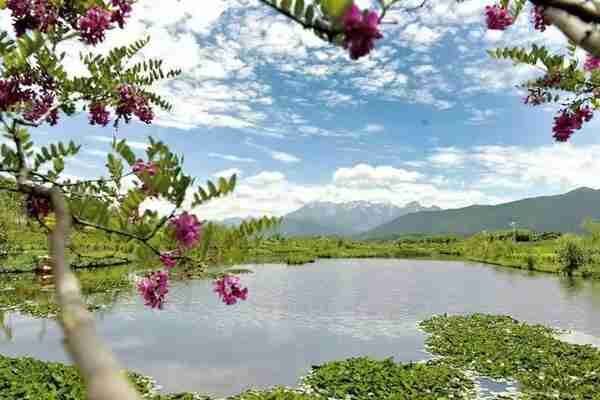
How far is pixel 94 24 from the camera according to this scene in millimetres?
2838

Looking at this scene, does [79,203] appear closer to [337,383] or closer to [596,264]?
[337,383]

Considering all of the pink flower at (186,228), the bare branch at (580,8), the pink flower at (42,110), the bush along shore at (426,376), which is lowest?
the bush along shore at (426,376)

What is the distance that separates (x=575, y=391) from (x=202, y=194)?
12.2 metres

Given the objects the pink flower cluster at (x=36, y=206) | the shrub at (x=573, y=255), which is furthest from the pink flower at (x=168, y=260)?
the shrub at (x=573, y=255)

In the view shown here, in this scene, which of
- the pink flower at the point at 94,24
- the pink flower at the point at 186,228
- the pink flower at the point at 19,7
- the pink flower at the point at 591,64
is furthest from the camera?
the pink flower at the point at 591,64

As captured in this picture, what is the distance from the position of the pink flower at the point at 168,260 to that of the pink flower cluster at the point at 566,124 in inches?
122

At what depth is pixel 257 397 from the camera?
10141 mm

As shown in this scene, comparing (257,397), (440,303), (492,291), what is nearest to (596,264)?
(492,291)

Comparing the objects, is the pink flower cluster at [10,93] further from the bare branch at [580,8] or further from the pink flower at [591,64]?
the pink flower at [591,64]

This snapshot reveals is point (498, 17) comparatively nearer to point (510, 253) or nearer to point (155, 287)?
point (155, 287)

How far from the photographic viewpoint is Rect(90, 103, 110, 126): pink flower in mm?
3361

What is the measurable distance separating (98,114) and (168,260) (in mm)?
1907

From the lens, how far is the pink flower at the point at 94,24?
283cm

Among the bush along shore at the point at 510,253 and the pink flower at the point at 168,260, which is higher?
the pink flower at the point at 168,260
